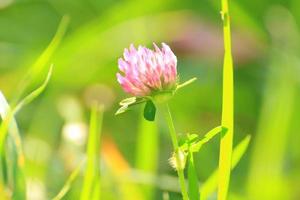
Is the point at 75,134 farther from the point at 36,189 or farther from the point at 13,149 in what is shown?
the point at 13,149

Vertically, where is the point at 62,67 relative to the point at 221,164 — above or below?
above

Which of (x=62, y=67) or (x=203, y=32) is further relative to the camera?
(x=203, y=32)

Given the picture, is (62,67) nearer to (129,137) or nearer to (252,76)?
(129,137)

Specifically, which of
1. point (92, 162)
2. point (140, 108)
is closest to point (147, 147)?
point (92, 162)

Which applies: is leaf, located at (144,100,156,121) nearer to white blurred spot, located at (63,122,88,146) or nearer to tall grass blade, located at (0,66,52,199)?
tall grass blade, located at (0,66,52,199)

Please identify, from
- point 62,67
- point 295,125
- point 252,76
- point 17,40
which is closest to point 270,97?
point 295,125

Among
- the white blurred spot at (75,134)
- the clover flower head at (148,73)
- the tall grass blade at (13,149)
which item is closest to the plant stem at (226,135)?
the clover flower head at (148,73)

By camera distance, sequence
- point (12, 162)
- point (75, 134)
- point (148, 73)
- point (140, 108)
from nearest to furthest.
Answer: point (148, 73)
point (12, 162)
point (75, 134)
point (140, 108)
